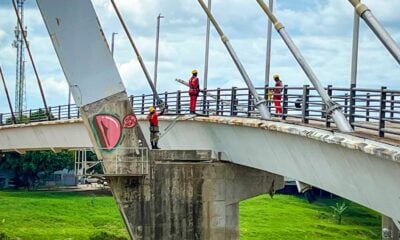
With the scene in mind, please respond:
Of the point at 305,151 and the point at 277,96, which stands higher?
the point at 277,96

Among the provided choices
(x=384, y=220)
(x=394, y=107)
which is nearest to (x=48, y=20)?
(x=394, y=107)

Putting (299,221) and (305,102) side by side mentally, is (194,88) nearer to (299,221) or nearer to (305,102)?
(305,102)

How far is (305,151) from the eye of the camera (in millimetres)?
22609

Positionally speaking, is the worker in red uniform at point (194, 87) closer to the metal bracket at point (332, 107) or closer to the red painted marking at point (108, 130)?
the red painted marking at point (108, 130)

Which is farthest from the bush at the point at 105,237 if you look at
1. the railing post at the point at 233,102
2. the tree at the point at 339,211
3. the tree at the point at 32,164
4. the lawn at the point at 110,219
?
the tree at the point at 32,164

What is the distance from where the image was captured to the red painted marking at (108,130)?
1107 inches

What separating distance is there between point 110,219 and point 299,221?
15457mm

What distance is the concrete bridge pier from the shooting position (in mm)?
28169

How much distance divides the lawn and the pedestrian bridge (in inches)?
1177

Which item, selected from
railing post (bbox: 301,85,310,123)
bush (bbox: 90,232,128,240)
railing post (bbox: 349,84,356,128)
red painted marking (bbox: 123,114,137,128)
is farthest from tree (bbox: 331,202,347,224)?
railing post (bbox: 349,84,356,128)

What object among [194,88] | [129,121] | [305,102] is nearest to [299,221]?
[194,88]

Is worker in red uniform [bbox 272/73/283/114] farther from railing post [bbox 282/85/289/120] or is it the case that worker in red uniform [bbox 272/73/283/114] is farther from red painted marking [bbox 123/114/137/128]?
red painted marking [bbox 123/114/137/128]

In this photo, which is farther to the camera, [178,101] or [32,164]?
[32,164]

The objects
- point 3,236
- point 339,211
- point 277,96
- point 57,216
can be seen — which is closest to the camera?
point 277,96
